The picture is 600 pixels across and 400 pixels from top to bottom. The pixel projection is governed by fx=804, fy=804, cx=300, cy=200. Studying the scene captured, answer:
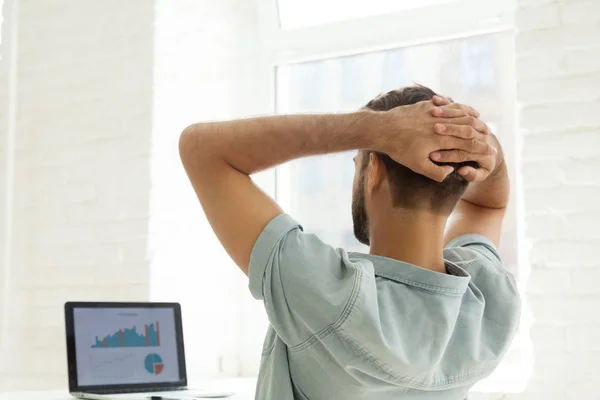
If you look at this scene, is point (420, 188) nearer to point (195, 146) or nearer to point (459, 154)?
A: point (459, 154)

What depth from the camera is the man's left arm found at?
3.25 feet

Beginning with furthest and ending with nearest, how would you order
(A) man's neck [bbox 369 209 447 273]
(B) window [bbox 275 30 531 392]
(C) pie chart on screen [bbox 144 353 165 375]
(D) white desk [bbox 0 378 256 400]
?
(B) window [bbox 275 30 531 392]
(C) pie chart on screen [bbox 144 353 165 375]
(D) white desk [bbox 0 378 256 400]
(A) man's neck [bbox 369 209 447 273]

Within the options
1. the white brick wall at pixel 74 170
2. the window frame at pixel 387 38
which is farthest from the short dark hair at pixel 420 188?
the white brick wall at pixel 74 170

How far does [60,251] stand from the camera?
94.0 inches

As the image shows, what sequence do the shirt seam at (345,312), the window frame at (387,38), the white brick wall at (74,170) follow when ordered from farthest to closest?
the white brick wall at (74,170) < the window frame at (387,38) < the shirt seam at (345,312)

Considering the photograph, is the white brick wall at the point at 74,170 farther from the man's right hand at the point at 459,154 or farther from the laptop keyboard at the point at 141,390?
the man's right hand at the point at 459,154

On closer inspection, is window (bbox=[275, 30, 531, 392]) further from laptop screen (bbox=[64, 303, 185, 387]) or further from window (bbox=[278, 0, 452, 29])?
laptop screen (bbox=[64, 303, 185, 387])

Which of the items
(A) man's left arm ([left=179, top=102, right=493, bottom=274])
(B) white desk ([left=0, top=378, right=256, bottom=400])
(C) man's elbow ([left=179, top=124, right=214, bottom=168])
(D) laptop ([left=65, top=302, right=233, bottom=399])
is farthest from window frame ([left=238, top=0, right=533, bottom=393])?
(C) man's elbow ([left=179, top=124, right=214, bottom=168])

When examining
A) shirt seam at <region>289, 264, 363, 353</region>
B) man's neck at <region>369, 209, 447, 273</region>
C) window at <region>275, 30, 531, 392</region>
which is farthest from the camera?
window at <region>275, 30, 531, 392</region>

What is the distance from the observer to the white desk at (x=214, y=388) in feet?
5.21

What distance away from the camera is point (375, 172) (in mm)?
1092

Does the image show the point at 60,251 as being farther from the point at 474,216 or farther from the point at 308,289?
the point at 308,289

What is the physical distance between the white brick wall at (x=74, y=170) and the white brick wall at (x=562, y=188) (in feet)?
3.46

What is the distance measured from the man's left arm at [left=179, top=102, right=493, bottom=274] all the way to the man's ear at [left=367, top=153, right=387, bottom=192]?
0.07m
